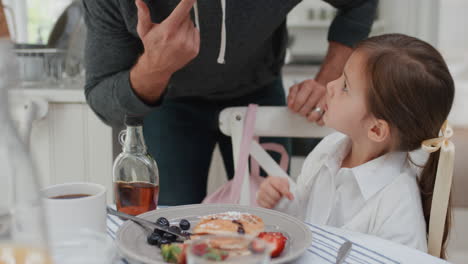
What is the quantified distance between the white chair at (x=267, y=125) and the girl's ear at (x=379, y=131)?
0.20 metres

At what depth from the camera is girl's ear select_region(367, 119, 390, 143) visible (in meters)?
1.04

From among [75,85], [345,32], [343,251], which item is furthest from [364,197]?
[75,85]

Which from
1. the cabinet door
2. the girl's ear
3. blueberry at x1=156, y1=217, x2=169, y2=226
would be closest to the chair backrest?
the girl's ear

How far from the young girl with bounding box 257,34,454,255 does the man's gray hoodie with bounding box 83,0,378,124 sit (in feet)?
0.83

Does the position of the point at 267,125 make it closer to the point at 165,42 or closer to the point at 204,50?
the point at 204,50

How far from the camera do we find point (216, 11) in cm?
114

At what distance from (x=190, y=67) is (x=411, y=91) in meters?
0.53

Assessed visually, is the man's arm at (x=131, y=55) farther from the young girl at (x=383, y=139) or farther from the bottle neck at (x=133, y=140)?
the young girl at (x=383, y=139)

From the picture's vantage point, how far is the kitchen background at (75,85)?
76.9 inches

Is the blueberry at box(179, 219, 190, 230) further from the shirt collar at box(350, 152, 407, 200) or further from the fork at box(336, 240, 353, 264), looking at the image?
the shirt collar at box(350, 152, 407, 200)

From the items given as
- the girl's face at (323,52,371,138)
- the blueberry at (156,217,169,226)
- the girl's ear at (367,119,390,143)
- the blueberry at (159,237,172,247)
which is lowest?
the blueberry at (159,237,172,247)

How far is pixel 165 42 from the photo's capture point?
100 cm

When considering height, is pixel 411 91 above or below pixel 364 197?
above

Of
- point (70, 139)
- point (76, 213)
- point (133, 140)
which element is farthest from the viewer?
point (70, 139)
